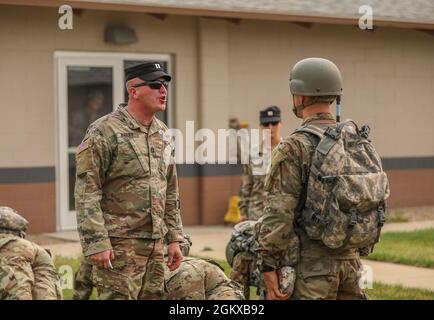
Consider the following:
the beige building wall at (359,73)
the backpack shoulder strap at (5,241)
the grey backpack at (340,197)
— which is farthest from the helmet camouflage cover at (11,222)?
the beige building wall at (359,73)

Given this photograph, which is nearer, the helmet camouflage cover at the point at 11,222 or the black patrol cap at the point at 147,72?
the black patrol cap at the point at 147,72

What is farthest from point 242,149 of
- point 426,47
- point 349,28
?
point 426,47

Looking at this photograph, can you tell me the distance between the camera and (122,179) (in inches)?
242

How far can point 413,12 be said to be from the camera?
17031 mm

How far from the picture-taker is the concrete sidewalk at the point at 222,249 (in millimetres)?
10164

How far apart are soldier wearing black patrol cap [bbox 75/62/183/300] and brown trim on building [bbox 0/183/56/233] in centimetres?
743

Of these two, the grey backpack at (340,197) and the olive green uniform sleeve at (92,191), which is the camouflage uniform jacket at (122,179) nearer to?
the olive green uniform sleeve at (92,191)

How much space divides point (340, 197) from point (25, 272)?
2190 mm

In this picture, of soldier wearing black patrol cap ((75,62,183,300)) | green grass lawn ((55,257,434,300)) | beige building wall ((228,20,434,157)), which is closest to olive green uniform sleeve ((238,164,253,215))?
green grass lawn ((55,257,434,300))

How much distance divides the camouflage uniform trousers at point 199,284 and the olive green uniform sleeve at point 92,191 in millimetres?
654

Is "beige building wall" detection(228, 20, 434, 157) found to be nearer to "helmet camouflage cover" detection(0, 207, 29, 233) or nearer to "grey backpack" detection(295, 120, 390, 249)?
"helmet camouflage cover" detection(0, 207, 29, 233)

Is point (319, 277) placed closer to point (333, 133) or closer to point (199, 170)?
point (333, 133)

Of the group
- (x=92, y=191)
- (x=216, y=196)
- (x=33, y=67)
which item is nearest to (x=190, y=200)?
(x=216, y=196)
